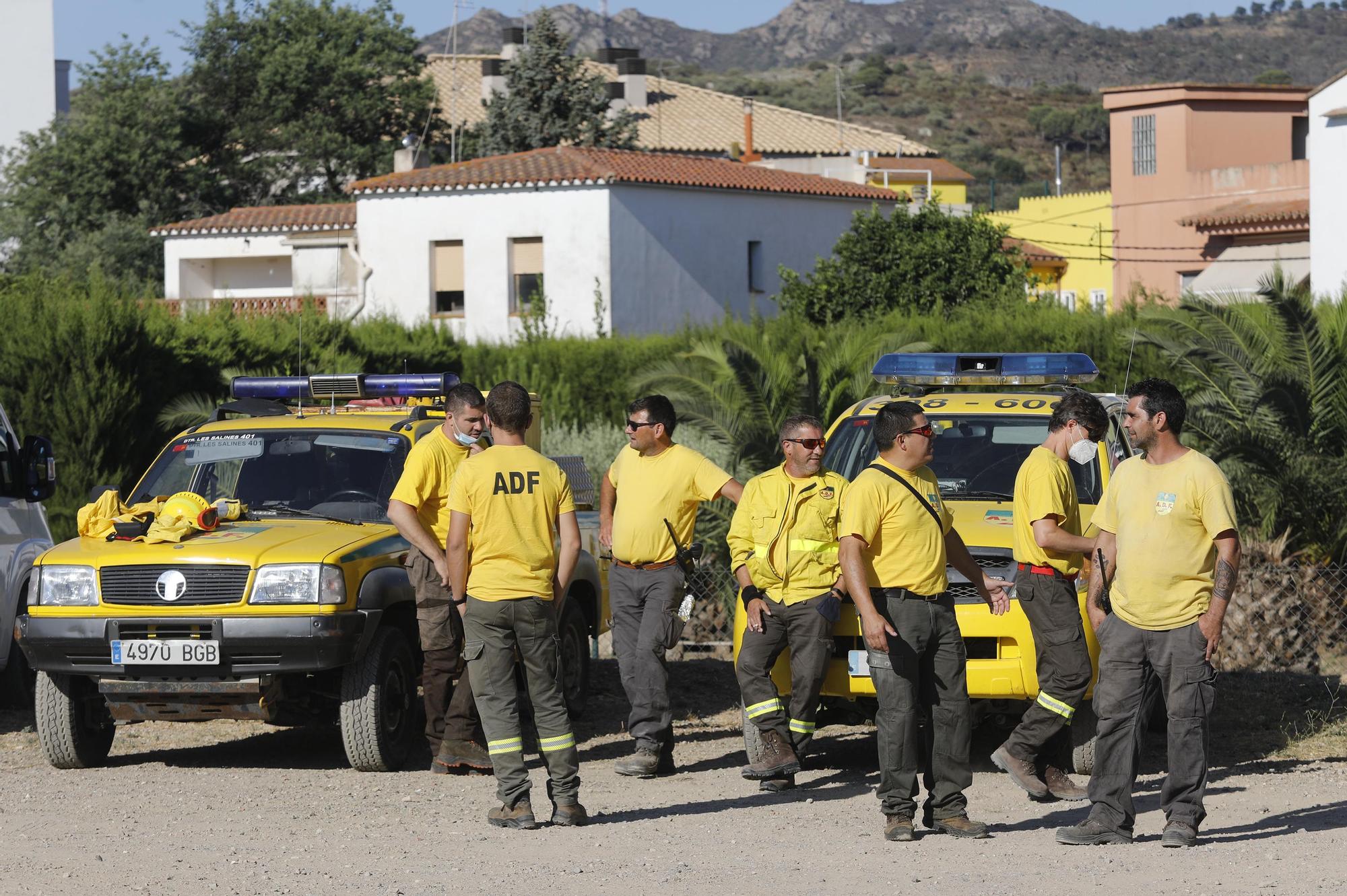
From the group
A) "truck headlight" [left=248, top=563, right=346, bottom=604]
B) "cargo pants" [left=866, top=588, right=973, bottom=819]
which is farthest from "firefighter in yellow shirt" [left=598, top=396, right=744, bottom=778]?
"cargo pants" [left=866, top=588, right=973, bottom=819]

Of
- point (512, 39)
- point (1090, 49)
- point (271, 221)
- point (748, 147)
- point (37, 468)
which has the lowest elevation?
point (37, 468)

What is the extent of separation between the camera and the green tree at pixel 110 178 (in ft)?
152

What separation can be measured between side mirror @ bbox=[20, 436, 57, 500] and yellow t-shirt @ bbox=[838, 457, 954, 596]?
574 cm

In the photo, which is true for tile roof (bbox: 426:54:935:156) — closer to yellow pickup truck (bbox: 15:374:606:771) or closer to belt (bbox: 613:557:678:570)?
yellow pickup truck (bbox: 15:374:606:771)

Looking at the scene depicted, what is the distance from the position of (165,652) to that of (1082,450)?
450 cm

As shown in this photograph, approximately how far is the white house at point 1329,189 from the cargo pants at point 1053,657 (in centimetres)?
2363

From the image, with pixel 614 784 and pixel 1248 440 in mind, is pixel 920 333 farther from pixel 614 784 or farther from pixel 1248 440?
pixel 614 784

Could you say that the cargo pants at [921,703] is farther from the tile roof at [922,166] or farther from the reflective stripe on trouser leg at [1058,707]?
the tile roof at [922,166]

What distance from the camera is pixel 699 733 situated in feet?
34.7

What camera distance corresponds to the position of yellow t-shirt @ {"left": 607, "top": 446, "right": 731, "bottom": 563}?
891 centimetres

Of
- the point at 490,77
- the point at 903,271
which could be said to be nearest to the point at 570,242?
the point at 903,271

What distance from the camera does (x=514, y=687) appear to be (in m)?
7.57

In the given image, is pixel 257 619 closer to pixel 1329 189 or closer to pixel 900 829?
pixel 900 829

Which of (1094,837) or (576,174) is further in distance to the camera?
(576,174)
